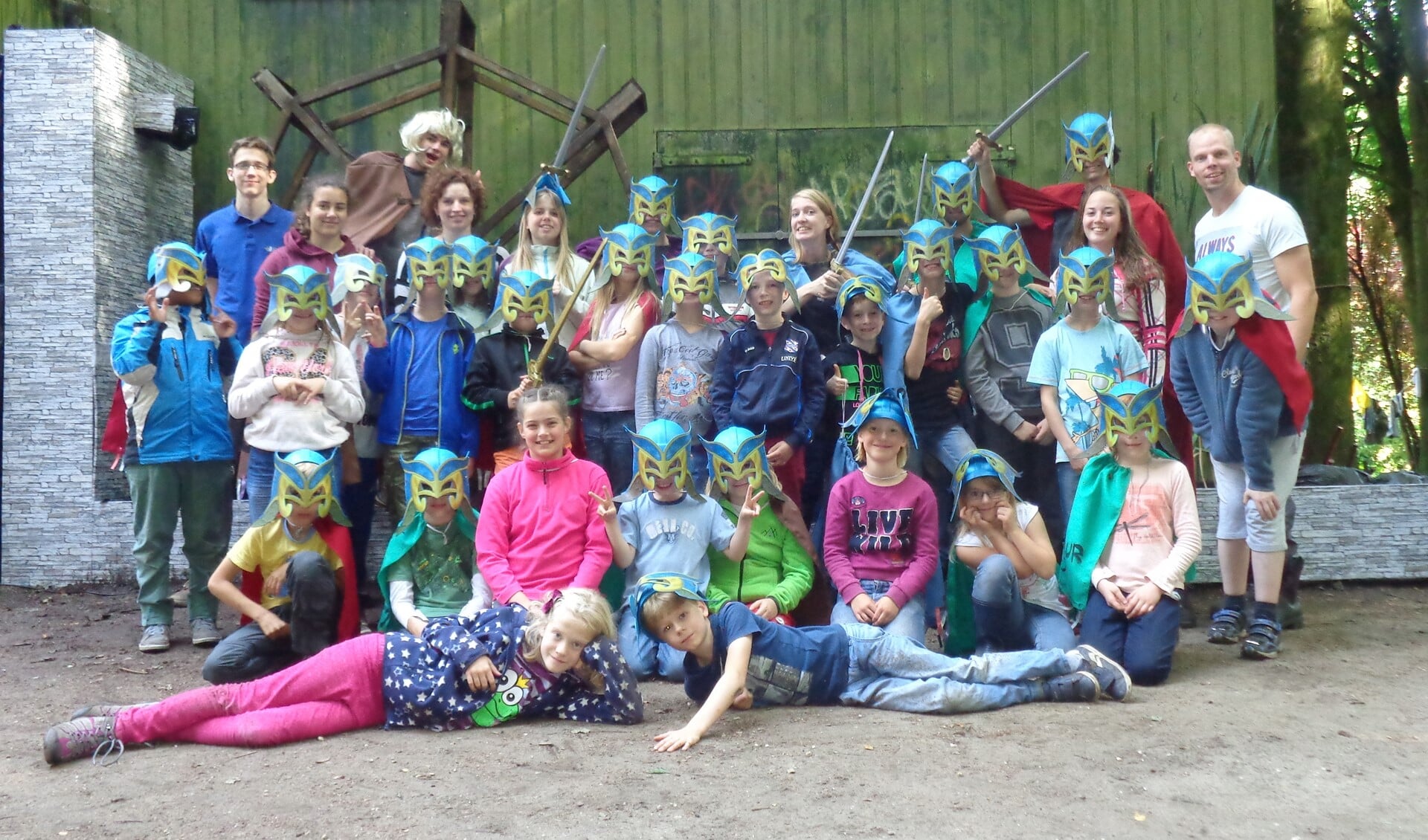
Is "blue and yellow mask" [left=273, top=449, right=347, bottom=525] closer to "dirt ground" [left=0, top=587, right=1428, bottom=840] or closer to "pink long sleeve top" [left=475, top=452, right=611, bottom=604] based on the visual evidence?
"pink long sleeve top" [left=475, top=452, right=611, bottom=604]

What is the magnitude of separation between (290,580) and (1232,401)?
12.9 feet

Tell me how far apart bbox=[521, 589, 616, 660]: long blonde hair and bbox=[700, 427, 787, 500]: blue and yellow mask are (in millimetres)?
1003

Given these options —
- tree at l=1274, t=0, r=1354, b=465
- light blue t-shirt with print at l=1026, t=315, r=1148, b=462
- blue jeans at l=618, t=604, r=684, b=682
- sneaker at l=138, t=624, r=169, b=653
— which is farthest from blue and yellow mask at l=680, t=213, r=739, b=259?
tree at l=1274, t=0, r=1354, b=465

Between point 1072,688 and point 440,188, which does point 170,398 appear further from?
point 1072,688

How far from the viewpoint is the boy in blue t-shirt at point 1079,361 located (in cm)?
577

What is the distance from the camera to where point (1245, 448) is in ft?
18.2

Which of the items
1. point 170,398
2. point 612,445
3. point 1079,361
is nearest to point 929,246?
point 1079,361

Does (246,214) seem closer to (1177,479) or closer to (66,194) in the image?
(66,194)

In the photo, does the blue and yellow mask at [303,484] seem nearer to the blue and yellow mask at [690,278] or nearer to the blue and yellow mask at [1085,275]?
the blue and yellow mask at [690,278]

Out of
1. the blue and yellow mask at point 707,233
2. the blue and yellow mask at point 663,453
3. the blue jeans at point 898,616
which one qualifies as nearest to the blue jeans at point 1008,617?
the blue jeans at point 898,616

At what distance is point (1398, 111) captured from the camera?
1154 cm

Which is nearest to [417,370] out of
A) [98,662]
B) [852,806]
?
[98,662]

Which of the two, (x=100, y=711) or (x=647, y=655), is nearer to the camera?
(x=100, y=711)

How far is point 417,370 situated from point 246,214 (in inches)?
55.7
